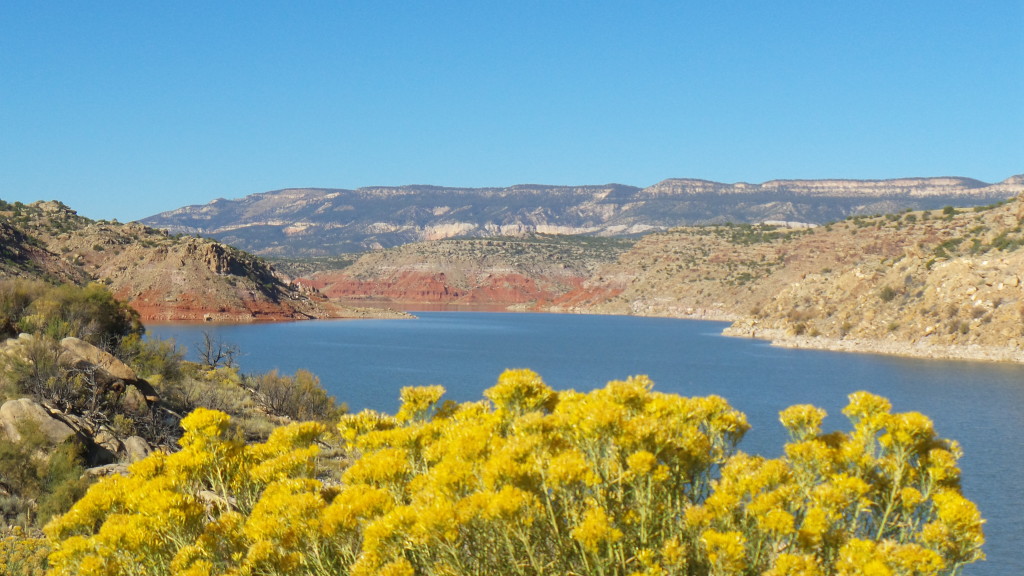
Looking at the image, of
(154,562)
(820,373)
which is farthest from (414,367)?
(154,562)

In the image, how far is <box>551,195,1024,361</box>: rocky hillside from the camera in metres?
63.2

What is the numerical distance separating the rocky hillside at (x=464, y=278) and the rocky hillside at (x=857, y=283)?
2685 centimetres

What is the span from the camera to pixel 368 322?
11519 cm

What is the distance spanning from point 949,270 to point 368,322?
77.1 meters

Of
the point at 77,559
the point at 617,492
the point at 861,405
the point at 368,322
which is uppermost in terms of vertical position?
the point at 861,405

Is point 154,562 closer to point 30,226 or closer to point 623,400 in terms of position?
point 623,400

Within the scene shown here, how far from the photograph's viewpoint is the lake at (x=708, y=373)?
28125 mm

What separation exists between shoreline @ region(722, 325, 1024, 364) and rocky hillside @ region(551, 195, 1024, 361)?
0.13 m

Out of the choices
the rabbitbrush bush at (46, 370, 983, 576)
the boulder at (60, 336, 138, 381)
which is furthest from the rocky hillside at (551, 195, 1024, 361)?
the rabbitbrush bush at (46, 370, 983, 576)

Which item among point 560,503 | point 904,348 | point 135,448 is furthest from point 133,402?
point 904,348

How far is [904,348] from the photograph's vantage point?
6600 centimetres

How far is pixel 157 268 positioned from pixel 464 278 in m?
97.4

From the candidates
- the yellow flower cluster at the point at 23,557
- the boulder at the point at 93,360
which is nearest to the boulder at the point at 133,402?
the boulder at the point at 93,360

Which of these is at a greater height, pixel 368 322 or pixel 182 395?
pixel 182 395
